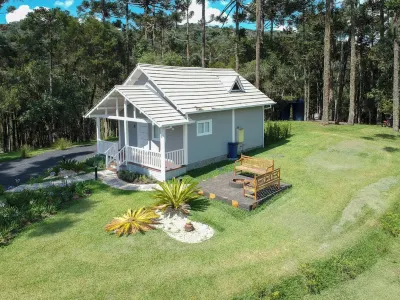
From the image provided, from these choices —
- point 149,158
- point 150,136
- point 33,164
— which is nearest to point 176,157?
point 149,158

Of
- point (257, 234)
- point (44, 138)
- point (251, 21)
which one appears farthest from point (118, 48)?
point (257, 234)

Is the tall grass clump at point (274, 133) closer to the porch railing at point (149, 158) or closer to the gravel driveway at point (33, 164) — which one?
Answer: the porch railing at point (149, 158)

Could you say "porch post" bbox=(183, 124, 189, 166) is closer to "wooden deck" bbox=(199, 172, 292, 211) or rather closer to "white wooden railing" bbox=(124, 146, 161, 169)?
"white wooden railing" bbox=(124, 146, 161, 169)

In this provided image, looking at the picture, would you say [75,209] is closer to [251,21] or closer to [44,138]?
[44,138]

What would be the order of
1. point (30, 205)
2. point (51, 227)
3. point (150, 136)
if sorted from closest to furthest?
point (51, 227)
point (30, 205)
point (150, 136)

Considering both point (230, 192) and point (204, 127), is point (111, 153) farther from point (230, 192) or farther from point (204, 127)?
point (230, 192)
